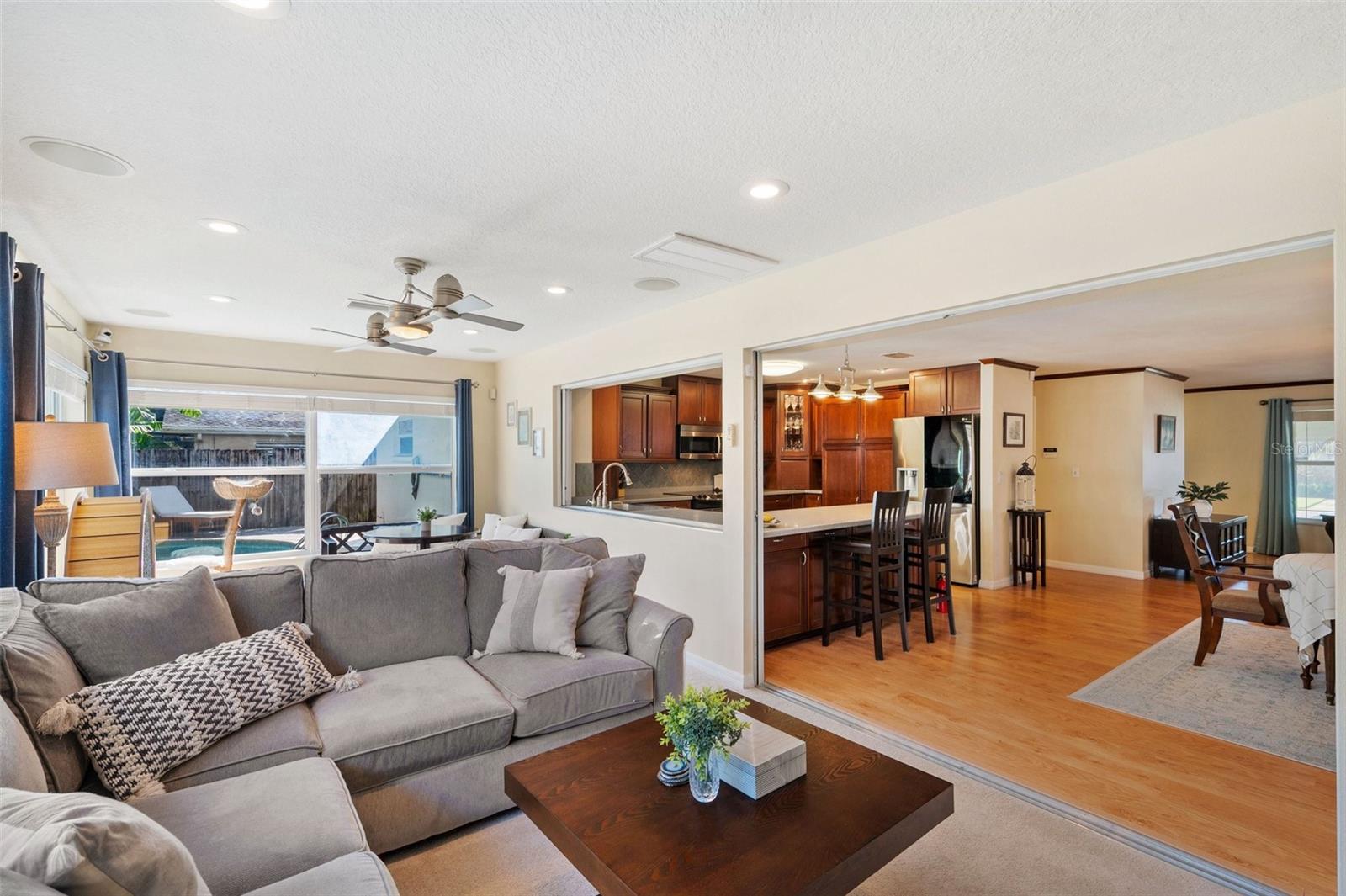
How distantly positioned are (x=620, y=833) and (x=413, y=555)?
1863 millimetres

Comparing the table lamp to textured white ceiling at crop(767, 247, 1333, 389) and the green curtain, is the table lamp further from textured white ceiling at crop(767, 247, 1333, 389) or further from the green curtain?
the green curtain

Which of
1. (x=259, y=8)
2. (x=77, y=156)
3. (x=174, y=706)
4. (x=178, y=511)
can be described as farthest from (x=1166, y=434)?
(x=178, y=511)

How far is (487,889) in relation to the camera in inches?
79.8

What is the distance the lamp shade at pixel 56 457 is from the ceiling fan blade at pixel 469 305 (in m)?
1.62

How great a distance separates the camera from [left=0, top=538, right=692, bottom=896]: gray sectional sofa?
152 cm

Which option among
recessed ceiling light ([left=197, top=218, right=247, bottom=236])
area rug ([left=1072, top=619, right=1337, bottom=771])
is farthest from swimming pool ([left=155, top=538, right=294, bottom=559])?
area rug ([left=1072, top=619, right=1337, bottom=771])

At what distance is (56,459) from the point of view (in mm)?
2621

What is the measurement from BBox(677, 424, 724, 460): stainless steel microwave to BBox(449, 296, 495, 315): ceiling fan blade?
14.8ft

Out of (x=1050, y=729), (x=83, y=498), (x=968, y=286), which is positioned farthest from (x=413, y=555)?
(x=1050, y=729)

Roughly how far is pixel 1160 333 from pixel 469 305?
5.09m

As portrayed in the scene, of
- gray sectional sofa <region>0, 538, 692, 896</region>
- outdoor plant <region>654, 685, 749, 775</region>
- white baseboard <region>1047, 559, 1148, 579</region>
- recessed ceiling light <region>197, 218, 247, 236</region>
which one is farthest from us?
white baseboard <region>1047, 559, 1148, 579</region>

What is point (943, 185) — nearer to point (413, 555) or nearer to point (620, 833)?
point (620, 833)

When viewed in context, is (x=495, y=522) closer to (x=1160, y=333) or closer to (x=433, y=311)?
(x=433, y=311)

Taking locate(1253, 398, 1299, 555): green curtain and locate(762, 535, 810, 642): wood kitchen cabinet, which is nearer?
locate(762, 535, 810, 642): wood kitchen cabinet
